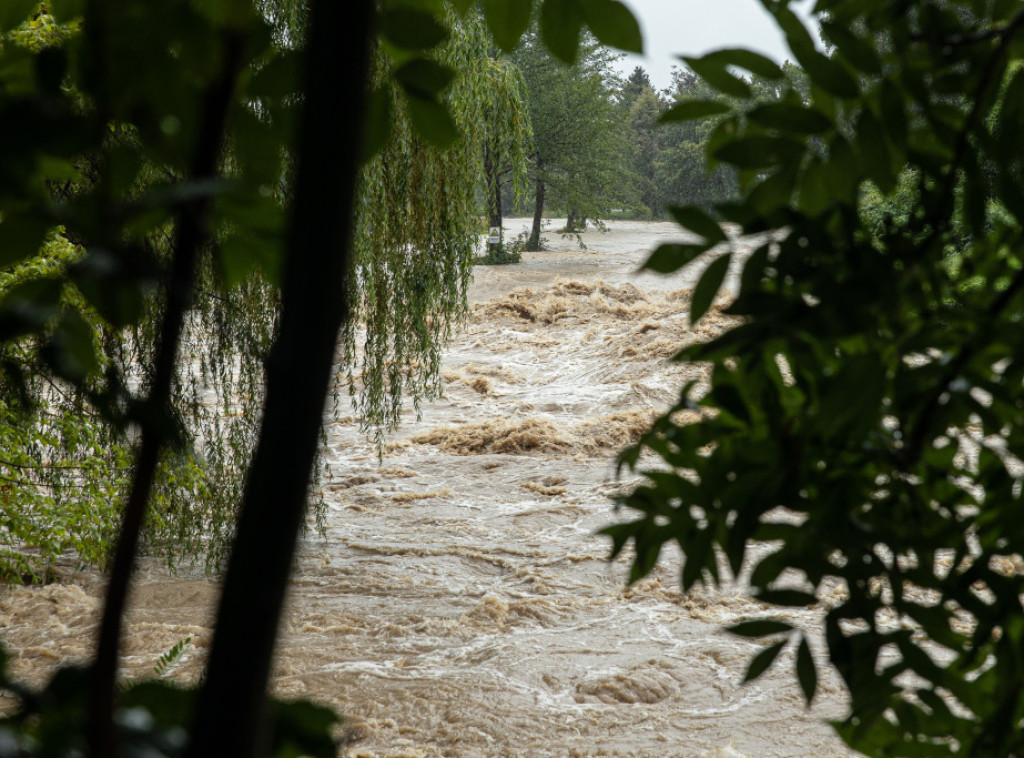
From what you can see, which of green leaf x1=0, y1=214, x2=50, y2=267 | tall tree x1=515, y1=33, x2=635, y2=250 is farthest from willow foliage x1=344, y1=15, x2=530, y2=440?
tall tree x1=515, y1=33, x2=635, y2=250

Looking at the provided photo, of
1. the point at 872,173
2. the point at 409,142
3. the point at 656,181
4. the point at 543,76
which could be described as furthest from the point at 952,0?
the point at 656,181

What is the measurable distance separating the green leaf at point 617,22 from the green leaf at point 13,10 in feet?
1.20

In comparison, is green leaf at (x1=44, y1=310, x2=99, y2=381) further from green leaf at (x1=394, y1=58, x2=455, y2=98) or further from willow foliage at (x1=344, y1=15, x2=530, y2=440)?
willow foliage at (x1=344, y1=15, x2=530, y2=440)

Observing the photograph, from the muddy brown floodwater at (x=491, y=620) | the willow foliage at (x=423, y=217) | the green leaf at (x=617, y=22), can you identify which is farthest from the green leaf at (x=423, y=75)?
the willow foliage at (x=423, y=217)

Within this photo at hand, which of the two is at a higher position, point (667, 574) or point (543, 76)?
point (543, 76)

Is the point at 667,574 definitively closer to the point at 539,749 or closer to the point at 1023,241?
the point at 539,749

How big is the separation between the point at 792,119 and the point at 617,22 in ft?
0.51

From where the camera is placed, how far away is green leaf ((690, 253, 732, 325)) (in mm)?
669

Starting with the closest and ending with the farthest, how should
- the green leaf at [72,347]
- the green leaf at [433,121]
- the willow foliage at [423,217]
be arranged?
the green leaf at [72,347] → the green leaf at [433,121] → the willow foliage at [423,217]

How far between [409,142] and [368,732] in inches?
117

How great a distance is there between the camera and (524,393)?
37.1ft

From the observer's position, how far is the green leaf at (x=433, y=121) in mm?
635

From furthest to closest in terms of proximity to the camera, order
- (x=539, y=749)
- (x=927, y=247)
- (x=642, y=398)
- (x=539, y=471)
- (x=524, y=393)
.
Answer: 1. (x=524, y=393)
2. (x=642, y=398)
3. (x=539, y=471)
4. (x=539, y=749)
5. (x=927, y=247)

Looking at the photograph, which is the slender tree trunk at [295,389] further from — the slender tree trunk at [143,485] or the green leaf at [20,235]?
the green leaf at [20,235]
